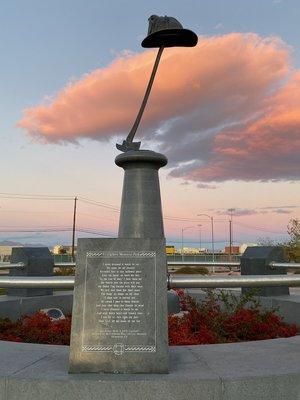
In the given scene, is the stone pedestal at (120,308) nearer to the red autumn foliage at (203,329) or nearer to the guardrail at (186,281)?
the guardrail at (186,281)

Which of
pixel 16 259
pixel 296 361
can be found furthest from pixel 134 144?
pixel 296 361

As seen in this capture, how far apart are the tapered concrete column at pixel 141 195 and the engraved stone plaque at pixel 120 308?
530cm

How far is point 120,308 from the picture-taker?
4094 mm

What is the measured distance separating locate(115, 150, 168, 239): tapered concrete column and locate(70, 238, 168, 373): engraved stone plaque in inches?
209

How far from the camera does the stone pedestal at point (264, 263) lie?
31.3ft

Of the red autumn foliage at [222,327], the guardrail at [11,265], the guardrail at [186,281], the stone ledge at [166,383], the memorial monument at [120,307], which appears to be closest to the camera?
the stone ledge at [166,383]

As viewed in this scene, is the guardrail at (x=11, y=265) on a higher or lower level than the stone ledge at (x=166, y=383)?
higher

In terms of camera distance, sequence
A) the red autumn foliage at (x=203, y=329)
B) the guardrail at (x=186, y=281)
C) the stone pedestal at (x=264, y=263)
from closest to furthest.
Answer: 1. the guardrail at (x=186, y=281)
2. the red autumn foliage at (x=203, y=329)
3. the stone pedestal at (x=264, y=263)

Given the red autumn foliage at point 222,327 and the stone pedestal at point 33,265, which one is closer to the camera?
the red autumn foliage at point 222,327

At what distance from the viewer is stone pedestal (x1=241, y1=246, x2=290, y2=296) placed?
9.54 metres

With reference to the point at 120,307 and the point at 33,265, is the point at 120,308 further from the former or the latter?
the point at 33,265

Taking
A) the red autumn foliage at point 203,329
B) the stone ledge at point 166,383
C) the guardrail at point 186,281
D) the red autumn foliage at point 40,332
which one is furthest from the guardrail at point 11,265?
the stone ledge at point 166,383

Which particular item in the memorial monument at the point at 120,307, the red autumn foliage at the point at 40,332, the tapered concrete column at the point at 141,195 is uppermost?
the tapered concrete column at the point at 141,195

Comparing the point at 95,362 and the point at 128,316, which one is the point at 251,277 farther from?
the point at 95,362
